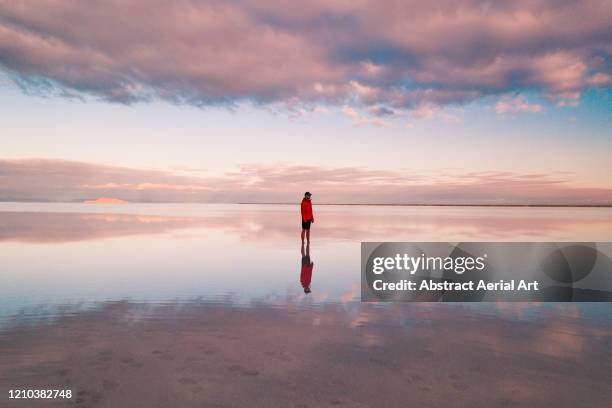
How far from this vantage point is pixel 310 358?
5691mm

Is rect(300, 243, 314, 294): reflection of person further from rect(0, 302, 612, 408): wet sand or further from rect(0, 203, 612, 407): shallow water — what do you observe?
rect(0, 302, 612, 408): wet sand

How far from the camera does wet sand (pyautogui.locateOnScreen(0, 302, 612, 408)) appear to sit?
15.2 ft

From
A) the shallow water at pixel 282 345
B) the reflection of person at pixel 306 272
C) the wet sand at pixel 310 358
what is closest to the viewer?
the wet sand at pixel 310 358

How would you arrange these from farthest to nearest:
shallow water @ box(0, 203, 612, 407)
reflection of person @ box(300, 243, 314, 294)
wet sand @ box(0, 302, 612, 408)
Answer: reflection of person @ box(300, 243, 314, 294)
shallow water @ box(0, 203, 612, 407)
wet sand @ box(0, 302, 612, 408)

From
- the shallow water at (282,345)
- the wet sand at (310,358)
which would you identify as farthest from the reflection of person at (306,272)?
the wet sand at (310,358)

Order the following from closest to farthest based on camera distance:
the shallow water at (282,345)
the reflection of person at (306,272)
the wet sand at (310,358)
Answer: the wet sand at (310,358) → the shallow water at (282,345) → the reflection of person at (306,272)

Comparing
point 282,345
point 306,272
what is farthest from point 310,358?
point 306,272

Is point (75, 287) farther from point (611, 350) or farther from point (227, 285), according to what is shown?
point (611, 350)

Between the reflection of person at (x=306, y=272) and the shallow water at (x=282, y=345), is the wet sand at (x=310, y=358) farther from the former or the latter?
the reflection of person at (x=306, y=272)

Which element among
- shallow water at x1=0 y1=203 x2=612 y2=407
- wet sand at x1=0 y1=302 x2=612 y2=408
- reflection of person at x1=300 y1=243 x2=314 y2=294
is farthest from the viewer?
reflection of person at x1=300 y1=243 x2=314 y2=294

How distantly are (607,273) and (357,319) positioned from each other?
31.5 feet

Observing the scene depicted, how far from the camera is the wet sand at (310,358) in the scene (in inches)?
182

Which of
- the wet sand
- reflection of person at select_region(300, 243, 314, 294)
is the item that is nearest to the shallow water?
the wet sand

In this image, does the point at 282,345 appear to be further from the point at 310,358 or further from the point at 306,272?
the point at 306,272
